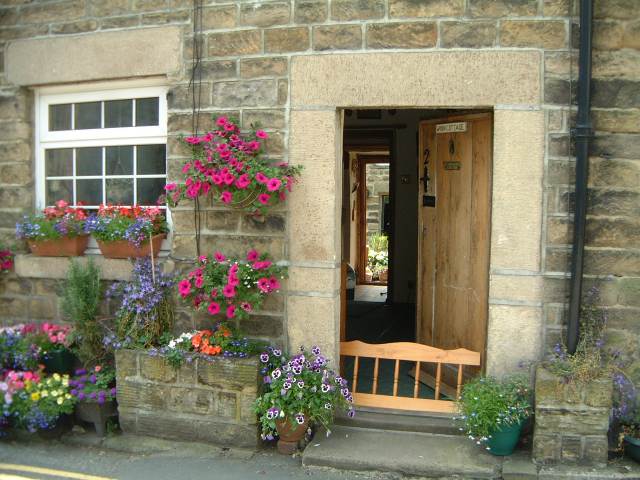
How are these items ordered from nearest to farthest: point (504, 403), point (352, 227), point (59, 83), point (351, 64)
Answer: point (504, 403), point (351, 64), point (59, 83), point (352, 227)

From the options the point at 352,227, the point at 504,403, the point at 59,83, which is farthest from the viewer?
the point at 352,227

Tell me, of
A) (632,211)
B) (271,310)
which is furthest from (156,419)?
(632,211)

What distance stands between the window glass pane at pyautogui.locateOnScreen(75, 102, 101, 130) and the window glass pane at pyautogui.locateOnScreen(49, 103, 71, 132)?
10 cm

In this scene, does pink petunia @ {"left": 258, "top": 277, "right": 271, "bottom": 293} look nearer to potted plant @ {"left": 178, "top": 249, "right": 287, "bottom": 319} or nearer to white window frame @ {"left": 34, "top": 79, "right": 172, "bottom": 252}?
potted plant @ {"left": 178, "top": 249, "right": 287, "bottom": 319}

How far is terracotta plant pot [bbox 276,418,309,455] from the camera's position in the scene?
4.49 metres

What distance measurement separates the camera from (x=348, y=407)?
15.4 feet

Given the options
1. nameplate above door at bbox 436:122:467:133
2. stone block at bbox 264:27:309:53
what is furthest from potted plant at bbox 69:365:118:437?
nameplate above door at bbox 436:122:467:133

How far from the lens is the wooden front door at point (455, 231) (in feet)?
16.4

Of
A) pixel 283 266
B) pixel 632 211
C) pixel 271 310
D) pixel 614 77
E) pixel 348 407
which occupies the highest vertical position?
pixel 614 77

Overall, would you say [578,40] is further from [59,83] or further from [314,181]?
[59,83]

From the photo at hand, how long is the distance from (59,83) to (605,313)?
4.79 meters

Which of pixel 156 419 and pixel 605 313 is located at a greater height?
pixel 605 313

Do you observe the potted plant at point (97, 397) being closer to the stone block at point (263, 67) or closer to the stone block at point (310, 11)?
the stone block at point (263, 67)

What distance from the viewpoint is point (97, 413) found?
4898 millimetres
